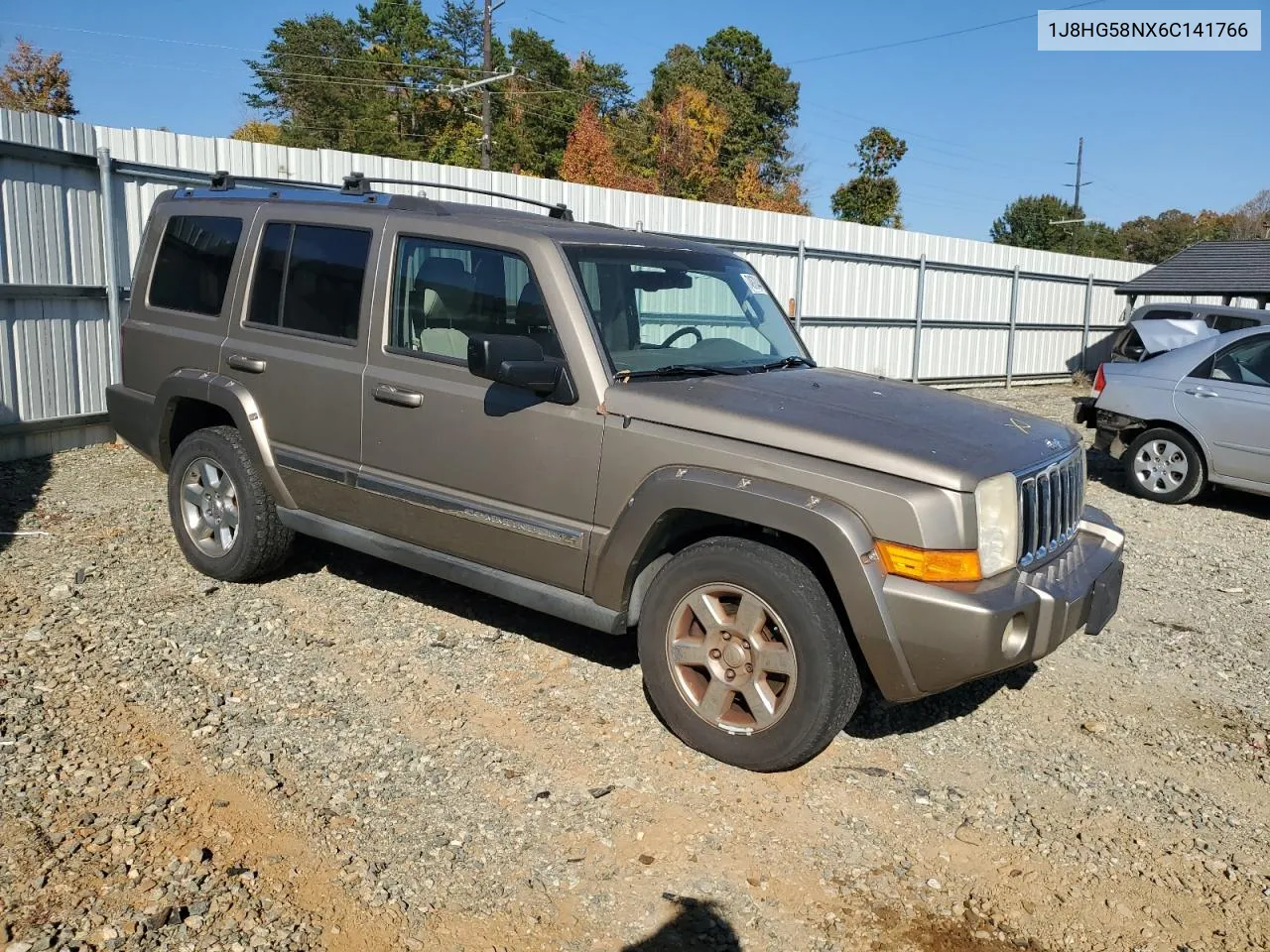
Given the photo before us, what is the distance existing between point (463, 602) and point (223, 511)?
1384mm

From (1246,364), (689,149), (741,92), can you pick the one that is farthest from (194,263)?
(741,92)

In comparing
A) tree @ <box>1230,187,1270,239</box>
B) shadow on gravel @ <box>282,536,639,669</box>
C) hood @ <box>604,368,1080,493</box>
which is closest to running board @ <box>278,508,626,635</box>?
shadow on gravel @ <box>282,536,639,669</box>

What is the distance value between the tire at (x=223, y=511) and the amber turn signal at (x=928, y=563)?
11.0 ft

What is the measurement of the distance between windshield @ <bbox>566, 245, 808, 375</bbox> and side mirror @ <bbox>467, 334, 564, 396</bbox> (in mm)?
300

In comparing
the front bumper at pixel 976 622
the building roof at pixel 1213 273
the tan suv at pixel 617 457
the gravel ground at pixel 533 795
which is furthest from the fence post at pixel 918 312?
the front bumper at pixel 976 622

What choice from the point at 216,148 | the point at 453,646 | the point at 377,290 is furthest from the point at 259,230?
the point at 216,148

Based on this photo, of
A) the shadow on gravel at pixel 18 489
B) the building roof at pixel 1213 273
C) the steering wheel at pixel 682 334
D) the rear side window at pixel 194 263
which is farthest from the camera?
the building roof at pixel 1213 273

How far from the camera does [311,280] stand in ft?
16.8

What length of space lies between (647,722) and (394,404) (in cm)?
181

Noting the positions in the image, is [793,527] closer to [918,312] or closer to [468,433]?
[468,433]

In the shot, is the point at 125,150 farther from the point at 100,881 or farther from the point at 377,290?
the point at 100,881

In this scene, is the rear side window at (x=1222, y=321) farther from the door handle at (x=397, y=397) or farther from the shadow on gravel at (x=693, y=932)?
the shadow on gravel at (x=693, y=932)

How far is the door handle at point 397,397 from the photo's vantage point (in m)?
4.61

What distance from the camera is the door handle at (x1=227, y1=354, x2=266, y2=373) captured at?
525 cm
